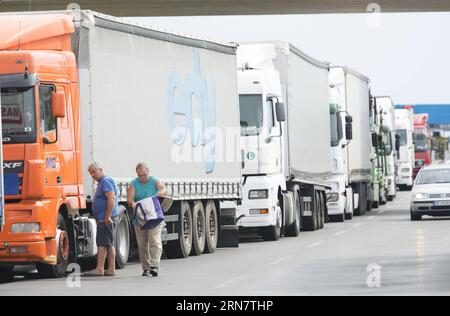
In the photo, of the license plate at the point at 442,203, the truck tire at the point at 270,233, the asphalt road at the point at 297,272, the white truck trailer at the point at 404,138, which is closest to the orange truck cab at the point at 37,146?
the asphalt road at the point at 297,272

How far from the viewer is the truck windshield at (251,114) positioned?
29.7 meters

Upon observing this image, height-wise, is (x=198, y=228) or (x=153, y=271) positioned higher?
(x=198, y=228)

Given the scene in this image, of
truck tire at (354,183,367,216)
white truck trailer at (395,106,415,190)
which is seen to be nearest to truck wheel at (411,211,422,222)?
truck tire at (354,183,367,216)

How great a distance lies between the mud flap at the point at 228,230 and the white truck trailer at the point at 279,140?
4.10 ft

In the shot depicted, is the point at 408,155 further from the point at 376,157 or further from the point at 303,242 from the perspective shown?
the point at 303,242

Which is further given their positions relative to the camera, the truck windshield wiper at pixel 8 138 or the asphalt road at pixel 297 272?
the truck windshield wiper at pixel 8 138

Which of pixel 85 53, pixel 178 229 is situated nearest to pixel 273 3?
pixel 178 229

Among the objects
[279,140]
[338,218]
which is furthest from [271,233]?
[338,218]

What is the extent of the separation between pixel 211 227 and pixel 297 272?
Answer: 6.35 metres

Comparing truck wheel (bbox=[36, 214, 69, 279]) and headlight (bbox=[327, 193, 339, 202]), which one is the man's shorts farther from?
headlight (bbox=[327, 193, 339, 202])

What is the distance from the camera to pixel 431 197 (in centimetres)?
3875

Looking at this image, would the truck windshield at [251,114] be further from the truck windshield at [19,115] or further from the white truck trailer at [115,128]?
the truck windshield at [19,115]

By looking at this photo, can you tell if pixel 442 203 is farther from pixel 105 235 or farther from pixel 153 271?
pixel 105 235
